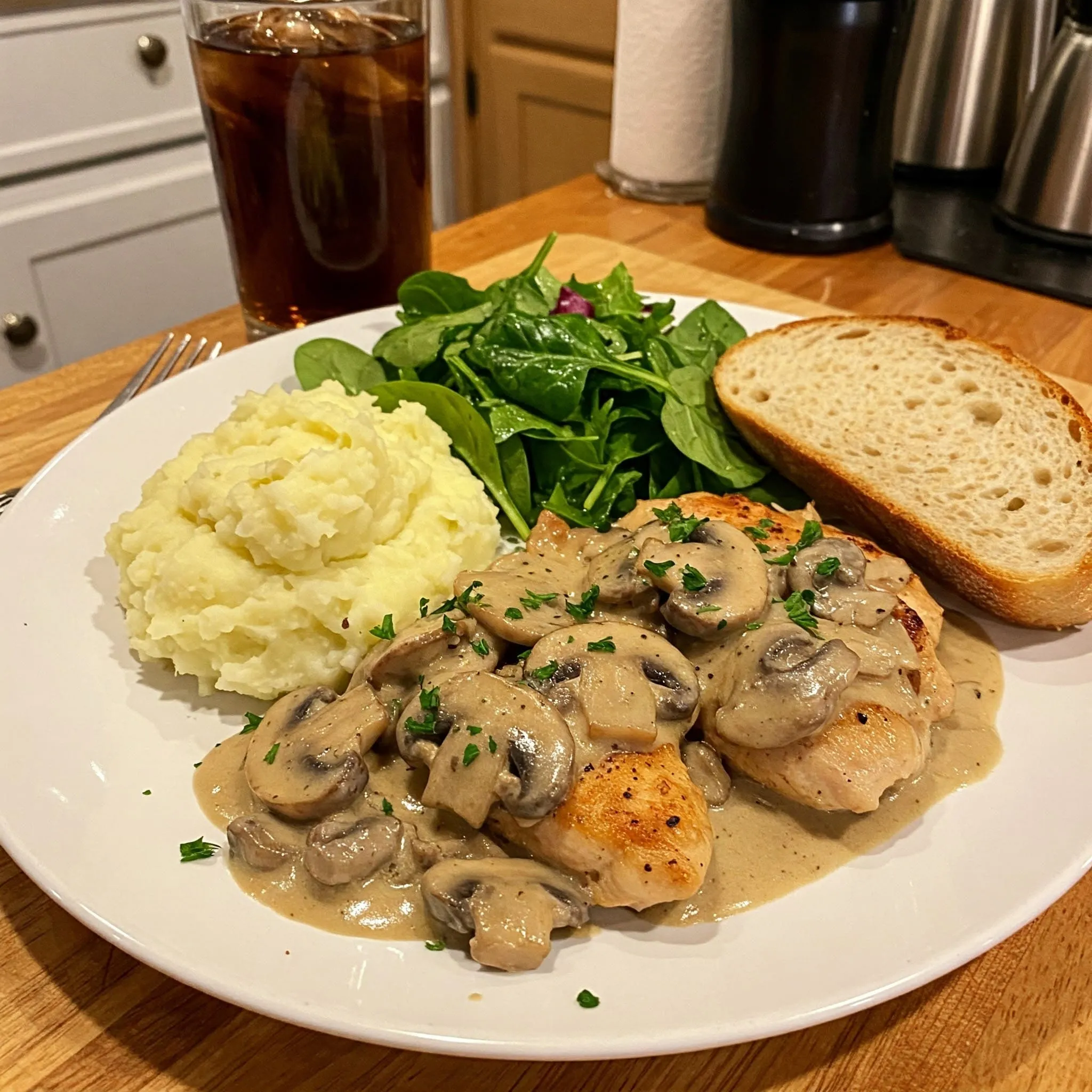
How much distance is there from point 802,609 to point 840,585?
0.39ft

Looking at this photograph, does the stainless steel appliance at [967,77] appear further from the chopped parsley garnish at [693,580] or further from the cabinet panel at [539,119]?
the chopped parsley garnish at [693,580]

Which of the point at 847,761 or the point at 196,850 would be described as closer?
the point at 196,850

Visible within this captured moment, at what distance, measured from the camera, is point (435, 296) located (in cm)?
303

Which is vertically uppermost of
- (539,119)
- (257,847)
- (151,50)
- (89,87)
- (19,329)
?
(151,50)

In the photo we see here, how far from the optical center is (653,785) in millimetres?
1677

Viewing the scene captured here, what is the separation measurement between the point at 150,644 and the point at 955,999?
156cm

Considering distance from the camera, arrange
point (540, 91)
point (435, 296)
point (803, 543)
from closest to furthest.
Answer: point (803, 543) < point (435, 296) < point (540, 91)

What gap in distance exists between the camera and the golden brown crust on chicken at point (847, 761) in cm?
168

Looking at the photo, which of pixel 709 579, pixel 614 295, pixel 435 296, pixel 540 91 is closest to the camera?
pixel 709 579

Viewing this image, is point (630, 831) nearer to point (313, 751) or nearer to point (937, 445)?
point (313, 751)

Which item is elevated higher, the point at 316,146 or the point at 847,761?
the point at 316,146

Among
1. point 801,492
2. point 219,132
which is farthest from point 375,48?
point 801,492

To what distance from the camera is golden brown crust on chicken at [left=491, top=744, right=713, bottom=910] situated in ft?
5.02

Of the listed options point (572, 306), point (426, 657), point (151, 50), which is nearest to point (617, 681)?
point (426, 657)
